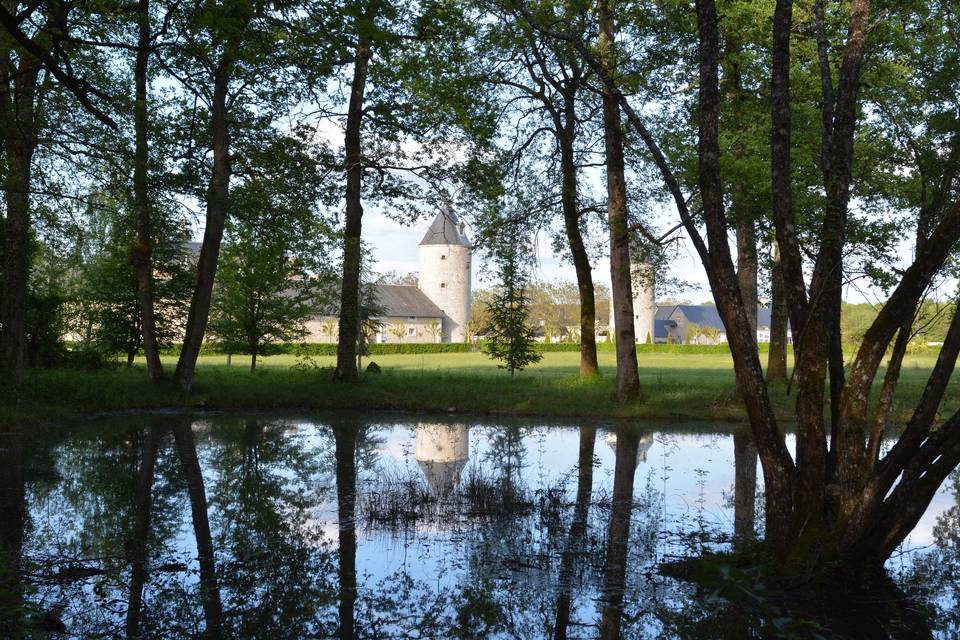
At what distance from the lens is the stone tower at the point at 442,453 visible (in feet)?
32.6

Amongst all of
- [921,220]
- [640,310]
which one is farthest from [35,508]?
[640,310]

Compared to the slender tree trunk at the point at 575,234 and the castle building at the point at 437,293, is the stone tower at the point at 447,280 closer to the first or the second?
the castle building at the point at 437,293

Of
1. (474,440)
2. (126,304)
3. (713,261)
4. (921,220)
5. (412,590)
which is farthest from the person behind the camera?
(126,304)

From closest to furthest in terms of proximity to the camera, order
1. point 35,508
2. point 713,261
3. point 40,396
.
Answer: point 713,261, point 35,508, point 40,396

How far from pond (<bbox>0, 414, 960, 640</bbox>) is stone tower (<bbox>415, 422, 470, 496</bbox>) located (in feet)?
0.23

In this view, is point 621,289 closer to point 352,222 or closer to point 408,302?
point 352,222

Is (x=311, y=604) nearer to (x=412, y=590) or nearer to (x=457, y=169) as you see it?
(x=412, y=590)

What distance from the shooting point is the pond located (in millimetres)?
5020

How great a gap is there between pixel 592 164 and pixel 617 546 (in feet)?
51.8

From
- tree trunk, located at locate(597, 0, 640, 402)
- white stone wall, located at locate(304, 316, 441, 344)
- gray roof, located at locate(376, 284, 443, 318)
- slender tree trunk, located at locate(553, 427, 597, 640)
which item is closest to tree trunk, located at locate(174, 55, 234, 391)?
tree trunk, located at locate(597, 0, 640, 402)

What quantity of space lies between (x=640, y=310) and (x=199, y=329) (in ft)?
212

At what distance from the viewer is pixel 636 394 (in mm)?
18391

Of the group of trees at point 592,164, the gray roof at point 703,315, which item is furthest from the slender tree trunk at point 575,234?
the gray roof at point 703,315

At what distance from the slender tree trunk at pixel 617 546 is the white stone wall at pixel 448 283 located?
7028cm
